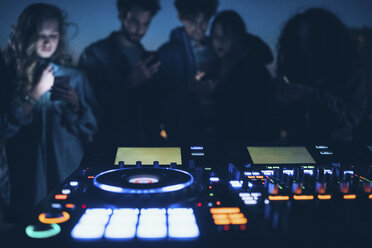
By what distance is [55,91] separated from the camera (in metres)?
1.89

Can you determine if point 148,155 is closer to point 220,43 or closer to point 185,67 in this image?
point 185,67

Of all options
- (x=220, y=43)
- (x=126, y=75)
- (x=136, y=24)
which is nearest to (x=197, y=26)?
(x=220, y=43)

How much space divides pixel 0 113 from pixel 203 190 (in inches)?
58.0

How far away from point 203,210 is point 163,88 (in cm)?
131

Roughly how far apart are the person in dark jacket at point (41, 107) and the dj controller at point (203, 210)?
0.86 metres

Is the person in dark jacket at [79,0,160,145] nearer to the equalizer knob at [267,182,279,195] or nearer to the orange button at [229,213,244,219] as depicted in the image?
the equalizer knob at [267,182,279,195]

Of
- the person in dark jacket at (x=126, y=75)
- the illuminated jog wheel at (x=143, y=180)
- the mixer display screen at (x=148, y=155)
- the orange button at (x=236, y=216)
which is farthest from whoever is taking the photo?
the person in dark jacket at (x=126, y=75)

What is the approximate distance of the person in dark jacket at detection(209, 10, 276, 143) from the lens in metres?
2.00

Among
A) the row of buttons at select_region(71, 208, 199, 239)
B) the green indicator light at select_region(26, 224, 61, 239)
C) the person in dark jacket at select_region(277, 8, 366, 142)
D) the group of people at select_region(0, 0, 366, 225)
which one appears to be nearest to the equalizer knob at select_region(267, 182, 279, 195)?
the row of buttons at select_region(71, 208, 199, 239)

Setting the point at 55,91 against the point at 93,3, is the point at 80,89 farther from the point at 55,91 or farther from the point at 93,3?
the point at 93,3

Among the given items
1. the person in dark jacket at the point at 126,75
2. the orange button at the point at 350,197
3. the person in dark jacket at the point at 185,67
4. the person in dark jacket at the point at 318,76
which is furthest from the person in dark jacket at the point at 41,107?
the orange button at the point at 350,197

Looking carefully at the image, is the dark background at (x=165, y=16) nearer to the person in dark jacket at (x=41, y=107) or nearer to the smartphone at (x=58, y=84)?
the person in dark jacket at (x=41, y=107)

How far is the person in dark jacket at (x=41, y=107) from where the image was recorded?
6.11 feet

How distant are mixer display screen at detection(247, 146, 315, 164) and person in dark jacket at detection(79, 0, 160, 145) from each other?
789 millimetres
